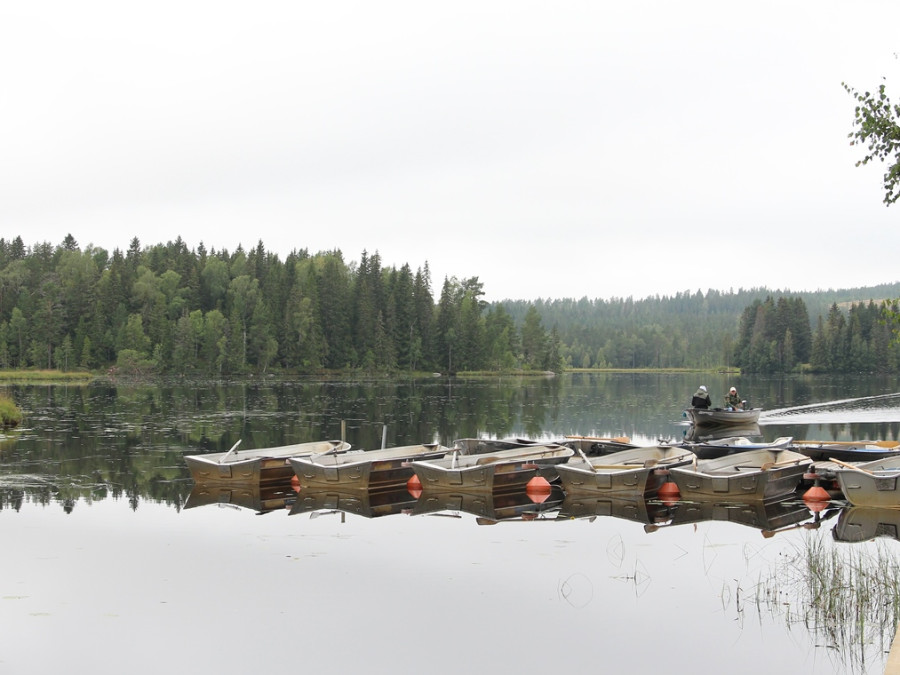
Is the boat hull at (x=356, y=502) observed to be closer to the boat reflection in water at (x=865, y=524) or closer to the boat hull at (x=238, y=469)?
the boat hull at (x=238, y=469)

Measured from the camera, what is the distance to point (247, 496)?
24812 millimetres

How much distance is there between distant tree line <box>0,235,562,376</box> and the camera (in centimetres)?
12706

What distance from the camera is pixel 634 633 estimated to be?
42.5ft

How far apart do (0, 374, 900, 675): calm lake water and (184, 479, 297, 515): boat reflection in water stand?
0.27 meters

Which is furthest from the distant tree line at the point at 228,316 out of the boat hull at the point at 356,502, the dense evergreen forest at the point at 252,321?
the boat hull at the point at 356,502

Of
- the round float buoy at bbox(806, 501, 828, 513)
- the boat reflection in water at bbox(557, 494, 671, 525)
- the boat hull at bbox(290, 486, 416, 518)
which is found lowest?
the round float buoy at bbox(806, 501, 828, 513)

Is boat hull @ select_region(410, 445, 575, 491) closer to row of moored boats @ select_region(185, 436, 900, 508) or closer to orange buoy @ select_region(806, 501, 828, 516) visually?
row of moored boats @ select_region(185, 436, 900, 508)

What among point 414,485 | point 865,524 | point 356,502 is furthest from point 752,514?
point 356,502

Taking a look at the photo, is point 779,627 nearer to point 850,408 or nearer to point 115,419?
point 115,419

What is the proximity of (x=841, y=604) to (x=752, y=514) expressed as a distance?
9361 millimetres

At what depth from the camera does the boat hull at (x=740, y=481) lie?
75.3 ft

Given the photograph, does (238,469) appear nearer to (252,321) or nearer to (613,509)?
(613,509)

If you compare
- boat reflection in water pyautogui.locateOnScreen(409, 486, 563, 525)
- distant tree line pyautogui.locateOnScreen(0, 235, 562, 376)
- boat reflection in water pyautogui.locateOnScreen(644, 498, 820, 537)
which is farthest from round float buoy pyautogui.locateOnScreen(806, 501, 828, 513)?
distant tree line pyautogui.locateOnScreen(0, 235, 562, 376)

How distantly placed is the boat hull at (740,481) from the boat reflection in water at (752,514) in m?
0.22
